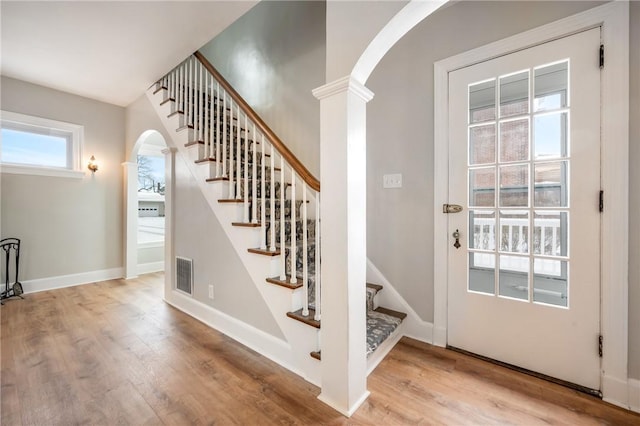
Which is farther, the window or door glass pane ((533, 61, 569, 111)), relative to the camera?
the window

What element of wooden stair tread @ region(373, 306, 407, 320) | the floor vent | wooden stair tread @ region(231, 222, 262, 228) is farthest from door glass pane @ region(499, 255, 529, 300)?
the floor vent

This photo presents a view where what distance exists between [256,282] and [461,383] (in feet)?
5.01

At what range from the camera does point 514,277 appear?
1.81 m

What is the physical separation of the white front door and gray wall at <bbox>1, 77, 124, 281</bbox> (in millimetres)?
4739

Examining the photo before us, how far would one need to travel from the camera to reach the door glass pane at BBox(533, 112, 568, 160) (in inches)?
64.7

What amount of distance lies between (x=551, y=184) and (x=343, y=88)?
1.46 m

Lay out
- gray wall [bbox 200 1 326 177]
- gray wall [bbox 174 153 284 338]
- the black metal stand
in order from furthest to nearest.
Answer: the black metal stand
gray wall [bbox 200 1 326 177]
gray wall [bbox 174 153 284 338]

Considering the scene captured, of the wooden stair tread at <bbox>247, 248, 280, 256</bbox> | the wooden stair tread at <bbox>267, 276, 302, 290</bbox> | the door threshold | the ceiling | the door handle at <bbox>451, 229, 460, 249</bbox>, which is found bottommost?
the door threshold

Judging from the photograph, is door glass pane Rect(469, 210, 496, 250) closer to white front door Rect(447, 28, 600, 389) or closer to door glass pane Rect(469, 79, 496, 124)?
white front door Rect(447, 28, 600, 389)

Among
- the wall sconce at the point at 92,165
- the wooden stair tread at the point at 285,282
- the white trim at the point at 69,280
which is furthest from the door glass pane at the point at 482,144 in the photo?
the white trim at the point at 69,280

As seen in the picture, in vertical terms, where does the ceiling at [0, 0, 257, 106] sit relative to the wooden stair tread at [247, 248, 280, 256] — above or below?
above

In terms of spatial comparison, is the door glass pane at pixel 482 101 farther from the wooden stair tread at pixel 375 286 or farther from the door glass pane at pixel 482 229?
the wooden stair tread at pixel 375 286

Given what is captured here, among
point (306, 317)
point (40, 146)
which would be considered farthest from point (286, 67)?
point (40, 146)

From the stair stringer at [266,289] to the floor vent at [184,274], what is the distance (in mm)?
730
